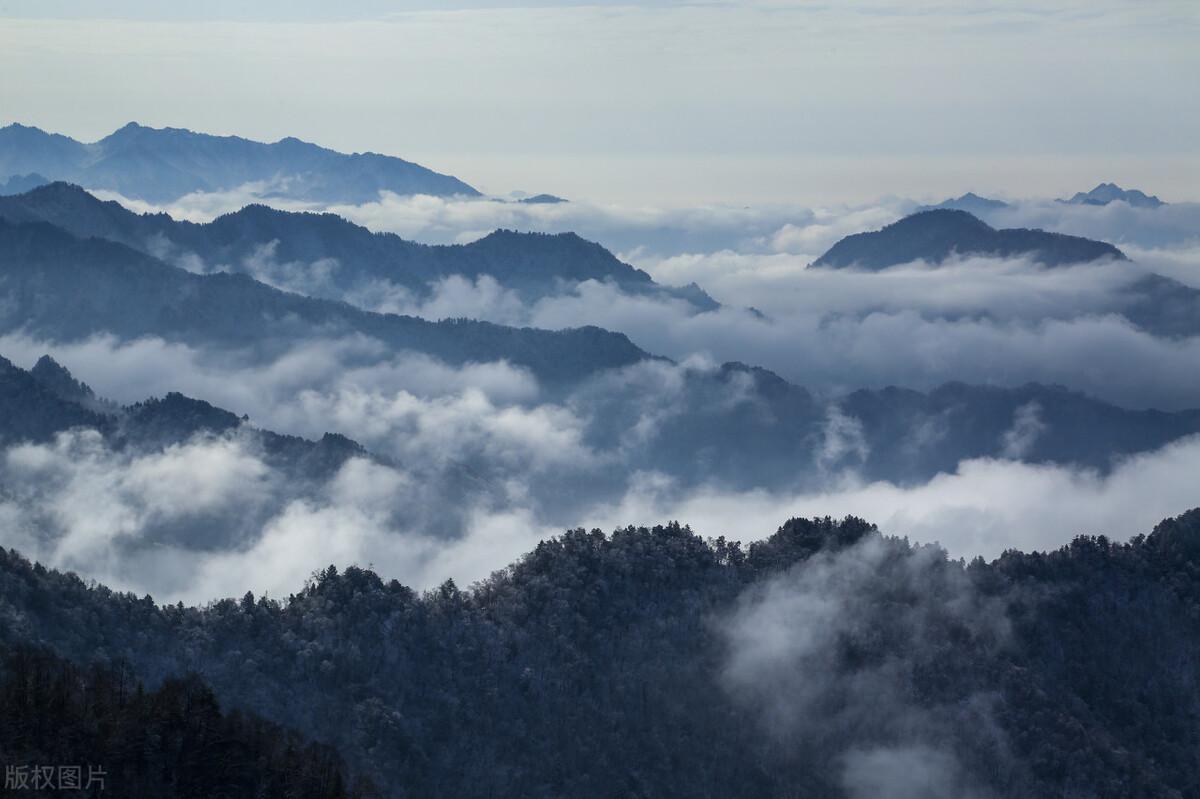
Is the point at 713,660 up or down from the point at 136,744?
up

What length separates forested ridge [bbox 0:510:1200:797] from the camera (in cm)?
14675

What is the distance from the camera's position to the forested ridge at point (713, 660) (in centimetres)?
14675

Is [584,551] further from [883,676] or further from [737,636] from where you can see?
[883,676]

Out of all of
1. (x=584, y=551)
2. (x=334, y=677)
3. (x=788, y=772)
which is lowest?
(x=788, y=772)

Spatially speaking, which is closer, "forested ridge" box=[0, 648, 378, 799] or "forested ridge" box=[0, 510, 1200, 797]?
"forested ridge" box=[0, 648, 378, 799]

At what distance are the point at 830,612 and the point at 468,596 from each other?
4398 cm

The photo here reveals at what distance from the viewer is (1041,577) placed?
185625 mm

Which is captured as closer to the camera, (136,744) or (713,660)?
(136,744)

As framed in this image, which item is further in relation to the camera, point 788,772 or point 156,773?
point 788,772

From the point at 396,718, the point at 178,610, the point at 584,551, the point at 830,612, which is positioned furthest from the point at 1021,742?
the point at 178,610

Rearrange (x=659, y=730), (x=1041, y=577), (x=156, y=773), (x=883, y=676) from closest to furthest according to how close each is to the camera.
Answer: (x=156, y=773) < (x=659, y=730) < (x=883, y=676) < (x=1041, y=577)

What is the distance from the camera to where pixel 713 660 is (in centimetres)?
17300

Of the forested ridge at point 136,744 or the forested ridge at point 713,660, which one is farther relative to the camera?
the forested ridge at point 713,660

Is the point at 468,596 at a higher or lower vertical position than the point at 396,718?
higher
